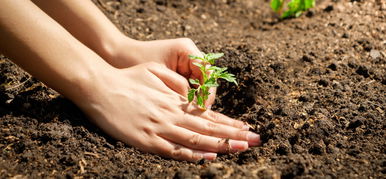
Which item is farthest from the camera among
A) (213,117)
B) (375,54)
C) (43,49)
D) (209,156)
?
(375,54)

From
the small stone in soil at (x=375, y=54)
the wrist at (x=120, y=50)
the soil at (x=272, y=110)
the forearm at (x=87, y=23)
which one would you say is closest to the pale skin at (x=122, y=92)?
the soil at (x=272, y=110)

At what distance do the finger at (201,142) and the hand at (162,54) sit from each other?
0.39 meters

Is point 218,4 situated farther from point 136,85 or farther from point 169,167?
point 169,167

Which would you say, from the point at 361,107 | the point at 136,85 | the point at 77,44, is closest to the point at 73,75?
the point at 77,44

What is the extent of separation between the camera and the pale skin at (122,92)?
7.80 ft

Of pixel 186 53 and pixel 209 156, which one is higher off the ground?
pixel 186 53

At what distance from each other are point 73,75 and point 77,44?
231 millimetres

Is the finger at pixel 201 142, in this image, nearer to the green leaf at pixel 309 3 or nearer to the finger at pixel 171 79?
the finger at pixel 171 79

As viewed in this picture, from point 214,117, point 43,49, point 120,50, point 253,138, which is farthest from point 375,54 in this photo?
point 43,49

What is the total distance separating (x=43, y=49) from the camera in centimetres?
239

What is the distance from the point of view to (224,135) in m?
2.60

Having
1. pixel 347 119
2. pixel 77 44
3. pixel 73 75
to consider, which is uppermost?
pixel 77 44

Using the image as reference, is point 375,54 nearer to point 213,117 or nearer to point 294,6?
point 294,6

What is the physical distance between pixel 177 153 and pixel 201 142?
177 millimetres
